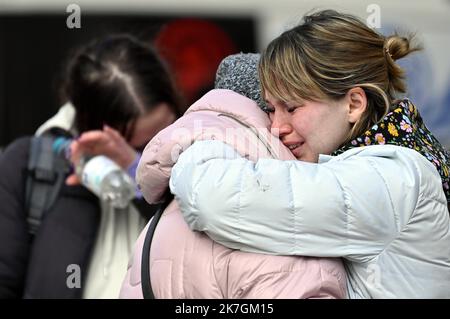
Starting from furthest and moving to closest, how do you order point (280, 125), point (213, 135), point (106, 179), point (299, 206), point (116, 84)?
point (116, 84) < point (106, 179) < point (280, 125) < point (213, 135) < point (299, 206)

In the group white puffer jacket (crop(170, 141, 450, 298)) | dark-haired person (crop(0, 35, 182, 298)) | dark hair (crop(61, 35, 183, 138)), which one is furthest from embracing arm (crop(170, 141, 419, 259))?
dark hair (crop(61, 35, 183, 138))

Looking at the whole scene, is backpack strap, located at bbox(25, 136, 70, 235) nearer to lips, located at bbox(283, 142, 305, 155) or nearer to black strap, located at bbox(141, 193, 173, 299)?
black strap, located at bbox(141, 193, 173, 299)

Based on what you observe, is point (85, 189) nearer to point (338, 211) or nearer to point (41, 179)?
point (41, 179)

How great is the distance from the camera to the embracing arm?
162 cm

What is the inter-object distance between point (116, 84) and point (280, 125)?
4.64 ft

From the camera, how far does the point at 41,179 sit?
9.55 feet

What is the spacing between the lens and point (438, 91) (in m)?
6.96

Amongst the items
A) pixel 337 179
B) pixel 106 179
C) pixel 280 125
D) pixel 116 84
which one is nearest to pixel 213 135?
pixel 280 125

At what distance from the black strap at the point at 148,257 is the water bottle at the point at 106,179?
3.25 ft

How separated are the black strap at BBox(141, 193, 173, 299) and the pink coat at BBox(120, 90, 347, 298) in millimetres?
12

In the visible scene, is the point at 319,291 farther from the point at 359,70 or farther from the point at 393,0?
the point at 393,0

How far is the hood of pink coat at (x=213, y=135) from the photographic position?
69.2 inches

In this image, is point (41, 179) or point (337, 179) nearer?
point (337, 179)

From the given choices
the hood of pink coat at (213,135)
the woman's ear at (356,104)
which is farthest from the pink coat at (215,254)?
the woman's ear at (356,104)
